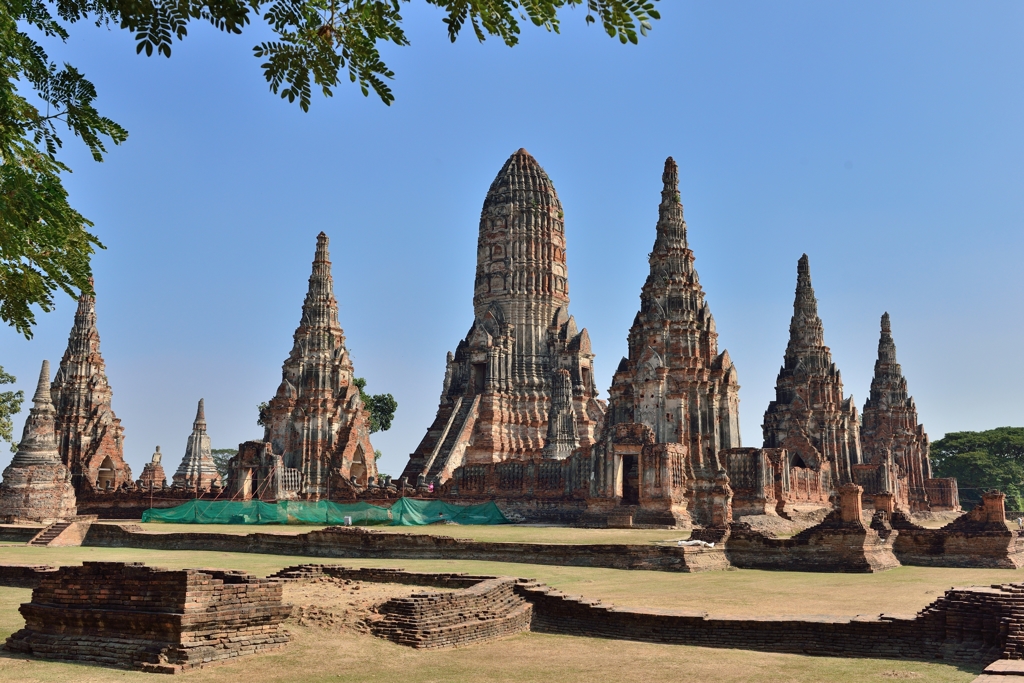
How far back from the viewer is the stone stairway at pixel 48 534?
2593cm

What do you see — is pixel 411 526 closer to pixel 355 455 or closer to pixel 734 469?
pixel 734 469

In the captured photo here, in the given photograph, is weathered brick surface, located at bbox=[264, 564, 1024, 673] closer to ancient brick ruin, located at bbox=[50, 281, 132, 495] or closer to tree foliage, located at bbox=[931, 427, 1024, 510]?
ancient brick ruin, located at bbox=[50, 281, 132, 495]

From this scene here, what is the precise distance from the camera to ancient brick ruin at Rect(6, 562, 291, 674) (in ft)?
30.2

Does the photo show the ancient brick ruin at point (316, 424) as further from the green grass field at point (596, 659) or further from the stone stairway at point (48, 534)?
the green grass field at point (596, 659)

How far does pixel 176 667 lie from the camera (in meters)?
8.88

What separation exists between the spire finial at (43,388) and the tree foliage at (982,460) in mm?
55207

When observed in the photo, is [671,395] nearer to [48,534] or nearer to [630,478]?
[630,478]

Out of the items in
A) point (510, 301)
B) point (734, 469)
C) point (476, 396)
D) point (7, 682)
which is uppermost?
point (510, 301)

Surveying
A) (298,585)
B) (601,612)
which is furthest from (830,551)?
(298,585)

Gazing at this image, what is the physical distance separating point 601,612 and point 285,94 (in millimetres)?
8733

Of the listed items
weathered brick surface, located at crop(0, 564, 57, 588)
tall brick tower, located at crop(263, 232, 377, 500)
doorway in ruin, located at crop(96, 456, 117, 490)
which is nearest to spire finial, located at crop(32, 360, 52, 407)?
tall brick tower, located at crop(263, 232, 377, 500)

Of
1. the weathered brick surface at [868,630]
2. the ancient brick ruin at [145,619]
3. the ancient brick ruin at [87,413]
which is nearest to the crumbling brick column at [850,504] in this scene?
the weathered brick surface at [868,630]

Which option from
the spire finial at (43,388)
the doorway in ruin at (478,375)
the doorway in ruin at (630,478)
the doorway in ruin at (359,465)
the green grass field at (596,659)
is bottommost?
the green grass field at (596,659)

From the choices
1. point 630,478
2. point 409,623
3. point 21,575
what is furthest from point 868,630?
point 630,478
